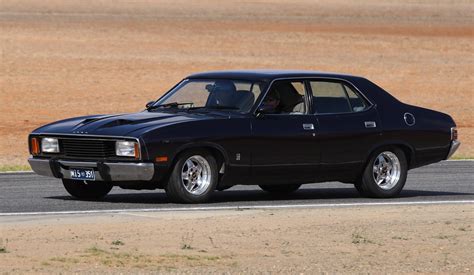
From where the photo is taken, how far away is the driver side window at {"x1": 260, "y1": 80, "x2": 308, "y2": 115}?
1553cm

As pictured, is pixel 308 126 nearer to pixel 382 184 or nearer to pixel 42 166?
pixel 382 184

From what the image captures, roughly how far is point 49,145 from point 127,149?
109 cm

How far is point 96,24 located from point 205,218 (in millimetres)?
44845

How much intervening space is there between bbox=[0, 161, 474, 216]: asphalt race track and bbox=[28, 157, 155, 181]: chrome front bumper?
341 millimetres

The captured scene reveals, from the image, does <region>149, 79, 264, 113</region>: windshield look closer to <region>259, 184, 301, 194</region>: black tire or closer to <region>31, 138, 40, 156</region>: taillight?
<region>31, 138, 40, 156</region>: taillight

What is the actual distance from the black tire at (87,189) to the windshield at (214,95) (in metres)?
1.09

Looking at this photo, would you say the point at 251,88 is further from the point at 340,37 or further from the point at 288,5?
the point at 288,5

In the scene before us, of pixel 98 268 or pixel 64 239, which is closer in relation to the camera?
pixel 98 268

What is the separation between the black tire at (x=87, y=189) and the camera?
1563cm

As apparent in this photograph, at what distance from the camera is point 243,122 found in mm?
15117

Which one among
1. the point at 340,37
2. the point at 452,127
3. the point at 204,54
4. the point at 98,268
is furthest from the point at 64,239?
the point at 340,37

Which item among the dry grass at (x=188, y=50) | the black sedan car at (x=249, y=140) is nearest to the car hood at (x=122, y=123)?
the black sedan car at (x=249, y=140)

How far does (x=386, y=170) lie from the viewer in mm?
16312

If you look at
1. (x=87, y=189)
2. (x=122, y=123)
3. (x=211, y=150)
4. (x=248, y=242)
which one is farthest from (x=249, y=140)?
(x=248, y=242)
